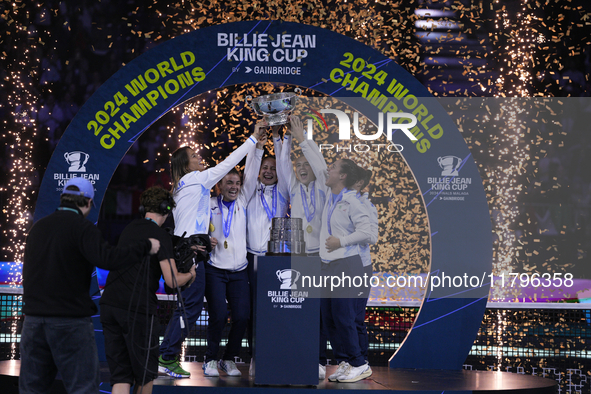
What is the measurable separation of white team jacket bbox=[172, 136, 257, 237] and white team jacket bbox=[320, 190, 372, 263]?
91 centimetres

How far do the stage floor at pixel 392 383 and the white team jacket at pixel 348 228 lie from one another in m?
1.00

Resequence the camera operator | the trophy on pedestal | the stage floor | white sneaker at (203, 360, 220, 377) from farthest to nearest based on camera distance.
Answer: white sneaker at (203, 360, 220, 377) < the trophy on pedestal < the stage floor < the camera operator

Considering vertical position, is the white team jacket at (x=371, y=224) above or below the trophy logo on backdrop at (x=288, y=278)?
above

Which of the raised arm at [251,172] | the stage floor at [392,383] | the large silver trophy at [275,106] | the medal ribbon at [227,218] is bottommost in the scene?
the stage floor at [392,383]

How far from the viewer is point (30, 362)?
125 inches

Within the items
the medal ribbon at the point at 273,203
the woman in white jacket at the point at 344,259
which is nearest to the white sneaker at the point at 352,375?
the woman in white jacket at the point at 344,259

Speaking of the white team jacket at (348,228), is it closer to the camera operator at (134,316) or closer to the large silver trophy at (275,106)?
the large silver trophy at (275,106)

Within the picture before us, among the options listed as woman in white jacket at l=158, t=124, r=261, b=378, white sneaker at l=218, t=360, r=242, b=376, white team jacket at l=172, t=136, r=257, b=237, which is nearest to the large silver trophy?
woman in white jacket at l=158, t=124, r=261, b=378

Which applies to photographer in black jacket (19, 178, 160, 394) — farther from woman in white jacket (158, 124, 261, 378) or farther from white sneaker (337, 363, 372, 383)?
white sneaker (337, 363, 372, 383)

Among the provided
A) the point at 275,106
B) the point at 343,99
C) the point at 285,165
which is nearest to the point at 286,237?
the point at 285,165

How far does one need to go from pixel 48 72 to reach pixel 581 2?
11752 mm

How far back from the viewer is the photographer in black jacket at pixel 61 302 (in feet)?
10.3

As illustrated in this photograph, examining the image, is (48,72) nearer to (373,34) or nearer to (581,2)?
(373,34)

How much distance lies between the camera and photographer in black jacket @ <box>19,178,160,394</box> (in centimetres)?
315
